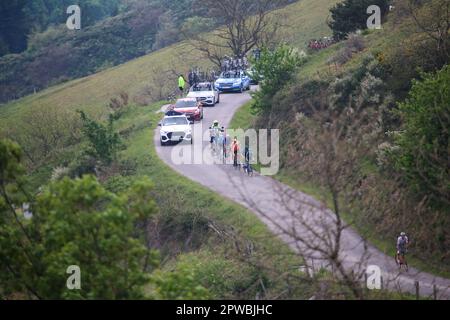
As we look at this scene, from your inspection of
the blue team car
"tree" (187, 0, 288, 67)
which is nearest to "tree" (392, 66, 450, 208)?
the blue team car

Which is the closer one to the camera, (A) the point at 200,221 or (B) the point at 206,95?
(A) the point at 200,221

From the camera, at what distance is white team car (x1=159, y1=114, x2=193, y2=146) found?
36906mm

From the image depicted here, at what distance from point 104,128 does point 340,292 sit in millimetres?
22706

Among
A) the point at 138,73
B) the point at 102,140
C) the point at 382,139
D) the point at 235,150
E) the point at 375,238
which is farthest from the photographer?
the point at 138,73

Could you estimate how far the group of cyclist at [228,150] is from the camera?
32.0 meters

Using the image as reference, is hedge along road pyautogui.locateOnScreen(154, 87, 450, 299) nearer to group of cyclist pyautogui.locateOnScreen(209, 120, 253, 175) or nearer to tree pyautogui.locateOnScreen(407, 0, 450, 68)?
group of cyclist pyautogui.locateOnScreen(209, 120, 253, 175)

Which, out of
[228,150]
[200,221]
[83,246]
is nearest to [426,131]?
[200,221]

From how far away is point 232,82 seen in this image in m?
47.5

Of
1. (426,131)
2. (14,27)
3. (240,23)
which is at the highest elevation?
(240,23)

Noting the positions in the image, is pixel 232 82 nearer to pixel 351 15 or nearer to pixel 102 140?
pixel 351 15

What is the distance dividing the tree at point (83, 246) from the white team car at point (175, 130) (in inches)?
874

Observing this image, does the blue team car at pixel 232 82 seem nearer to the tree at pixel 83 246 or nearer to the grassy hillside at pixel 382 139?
the grassy hillside at pixel 382 139

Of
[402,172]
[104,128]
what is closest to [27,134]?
[104,128]

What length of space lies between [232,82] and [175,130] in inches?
440
